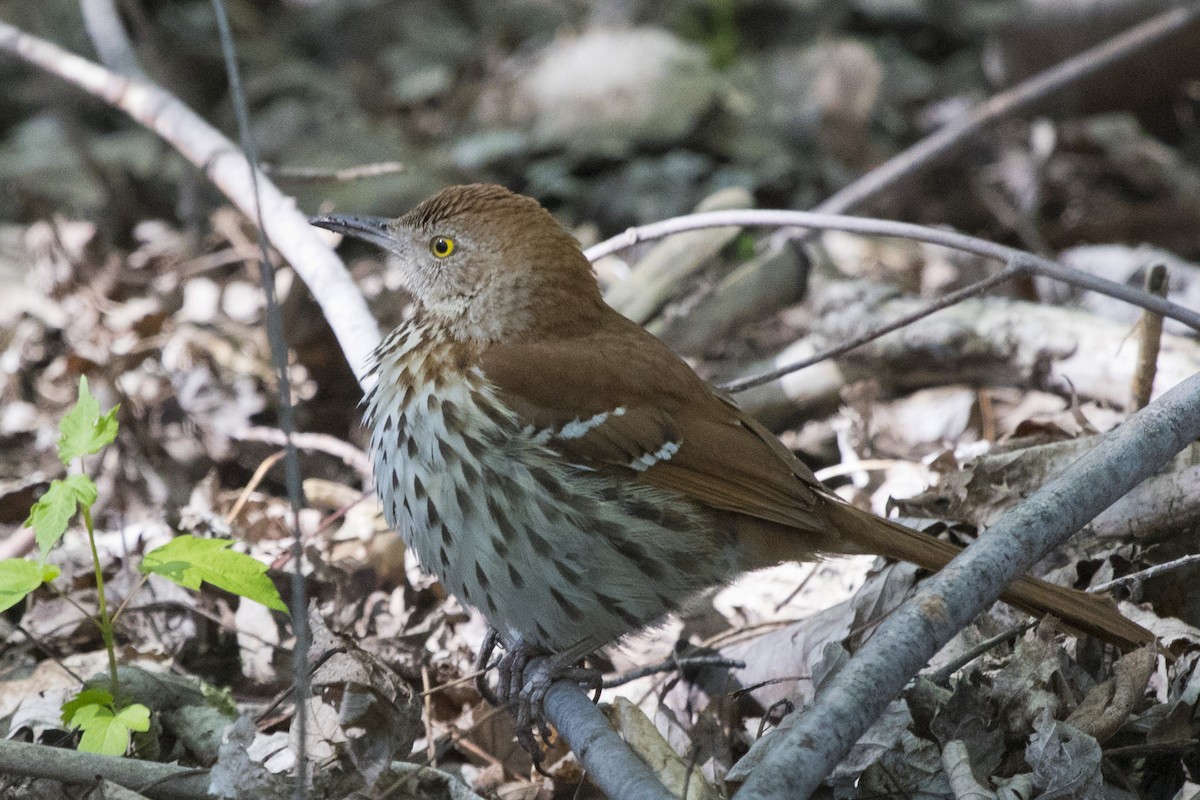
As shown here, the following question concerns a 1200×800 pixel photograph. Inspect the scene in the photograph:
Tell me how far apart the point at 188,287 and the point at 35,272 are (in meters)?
0.66

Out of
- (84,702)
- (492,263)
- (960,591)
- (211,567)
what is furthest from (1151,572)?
(84,702)

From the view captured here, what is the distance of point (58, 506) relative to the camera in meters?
2.67

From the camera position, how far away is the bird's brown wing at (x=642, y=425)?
2959mm

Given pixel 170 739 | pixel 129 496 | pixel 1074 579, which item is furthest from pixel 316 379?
pixel 1074 579

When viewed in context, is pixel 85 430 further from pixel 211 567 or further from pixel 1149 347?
pixel 1149 347

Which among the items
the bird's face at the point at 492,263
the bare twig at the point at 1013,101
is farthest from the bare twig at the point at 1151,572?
the bare twig at the point at 1013,101

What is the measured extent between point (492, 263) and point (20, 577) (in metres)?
1.32

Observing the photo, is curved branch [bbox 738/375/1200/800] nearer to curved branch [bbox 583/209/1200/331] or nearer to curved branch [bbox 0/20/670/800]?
curved branch [bbox 0/20/670/800]

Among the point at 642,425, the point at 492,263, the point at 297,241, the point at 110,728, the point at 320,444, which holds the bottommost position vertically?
the point at 110,728

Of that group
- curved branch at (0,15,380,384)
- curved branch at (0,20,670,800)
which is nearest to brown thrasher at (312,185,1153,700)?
curved branch at (0,20,670,800)

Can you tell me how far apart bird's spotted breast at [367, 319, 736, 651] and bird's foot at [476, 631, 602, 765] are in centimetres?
6

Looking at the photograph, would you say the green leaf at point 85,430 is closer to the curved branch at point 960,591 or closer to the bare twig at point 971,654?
the curved branch at point 960,591

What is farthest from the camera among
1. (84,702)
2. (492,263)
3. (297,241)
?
(297,241)

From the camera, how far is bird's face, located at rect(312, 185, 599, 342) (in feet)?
10.4
